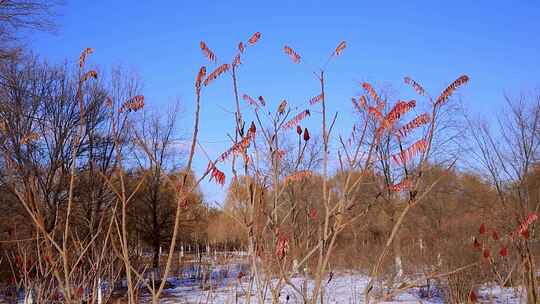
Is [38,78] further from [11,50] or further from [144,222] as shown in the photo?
[144,222]

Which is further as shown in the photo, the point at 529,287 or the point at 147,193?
the point at 147,193

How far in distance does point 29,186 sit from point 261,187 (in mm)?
877

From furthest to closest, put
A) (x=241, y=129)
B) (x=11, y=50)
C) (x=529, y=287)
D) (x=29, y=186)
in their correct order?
(x=11, y=50), (x=529, y=287), (x=241, y=129), (x=29, y=186)

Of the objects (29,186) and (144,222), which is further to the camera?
(144,222)

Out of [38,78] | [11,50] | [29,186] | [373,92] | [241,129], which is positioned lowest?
[29,186]

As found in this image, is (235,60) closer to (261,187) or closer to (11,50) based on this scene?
(261,187)

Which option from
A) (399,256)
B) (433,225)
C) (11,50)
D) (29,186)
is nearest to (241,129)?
(29,186)

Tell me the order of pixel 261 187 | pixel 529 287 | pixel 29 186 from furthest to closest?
pixel 529 287
pixel 261 187
pixel 29 186

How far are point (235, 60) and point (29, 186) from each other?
0.89 meters

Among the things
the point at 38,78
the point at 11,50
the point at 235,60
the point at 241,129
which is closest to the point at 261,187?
the point at 241,129

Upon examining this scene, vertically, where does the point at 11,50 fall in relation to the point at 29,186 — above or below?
above

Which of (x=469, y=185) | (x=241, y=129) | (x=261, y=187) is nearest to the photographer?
(x=241, y=129)

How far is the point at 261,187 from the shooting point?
2049mm

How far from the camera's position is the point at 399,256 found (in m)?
15.8
